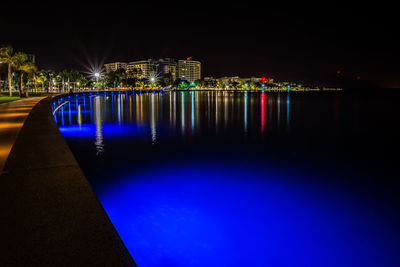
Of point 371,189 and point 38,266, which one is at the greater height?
point 38,266

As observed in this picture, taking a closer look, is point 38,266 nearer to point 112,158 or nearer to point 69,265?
point 69,265

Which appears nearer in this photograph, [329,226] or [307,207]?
[329,226]

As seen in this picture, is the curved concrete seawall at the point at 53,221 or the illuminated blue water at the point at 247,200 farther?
the illuminated blue water at the point at 247,200

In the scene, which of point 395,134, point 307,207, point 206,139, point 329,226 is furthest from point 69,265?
point 395,134

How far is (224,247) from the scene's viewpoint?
6199 mm

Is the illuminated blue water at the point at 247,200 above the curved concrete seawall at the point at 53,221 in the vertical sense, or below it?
below

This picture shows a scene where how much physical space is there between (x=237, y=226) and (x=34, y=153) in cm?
459

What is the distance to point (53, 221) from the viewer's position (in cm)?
329

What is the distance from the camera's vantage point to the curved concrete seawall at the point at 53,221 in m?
2.65

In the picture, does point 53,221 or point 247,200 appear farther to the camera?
point 247,200

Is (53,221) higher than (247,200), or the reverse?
(53,221)

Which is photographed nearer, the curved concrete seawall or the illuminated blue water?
the curved concrete seawall

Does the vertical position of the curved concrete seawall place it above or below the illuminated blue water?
above

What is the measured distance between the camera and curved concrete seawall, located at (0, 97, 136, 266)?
2.65 meters
